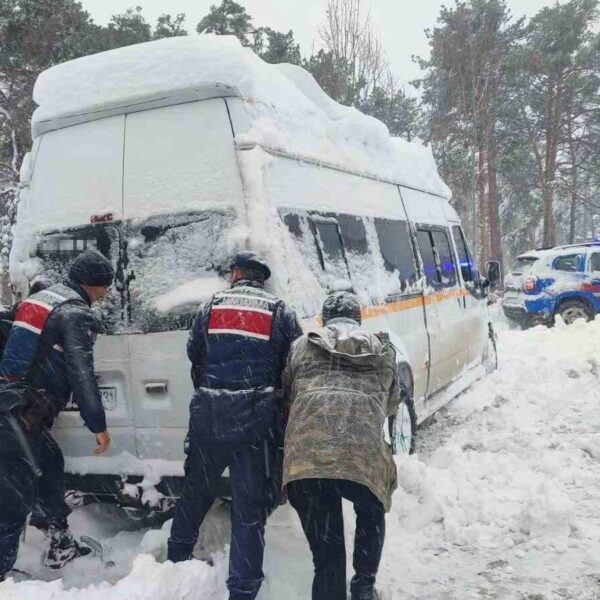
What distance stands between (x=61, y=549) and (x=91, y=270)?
1.67 m

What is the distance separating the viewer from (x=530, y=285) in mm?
14227

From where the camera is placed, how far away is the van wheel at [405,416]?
201 inches

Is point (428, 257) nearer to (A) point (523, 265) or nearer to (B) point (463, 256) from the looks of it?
(B) point (463, 256)

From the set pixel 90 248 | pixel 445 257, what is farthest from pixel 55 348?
pixel 445 257

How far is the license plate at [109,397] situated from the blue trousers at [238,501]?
725 mm

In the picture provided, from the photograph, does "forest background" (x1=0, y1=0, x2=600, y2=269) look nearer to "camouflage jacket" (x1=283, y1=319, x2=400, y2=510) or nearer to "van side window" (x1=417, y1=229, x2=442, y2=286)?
"van side window" (x1=417, y1=229, x2=442, y2=286)

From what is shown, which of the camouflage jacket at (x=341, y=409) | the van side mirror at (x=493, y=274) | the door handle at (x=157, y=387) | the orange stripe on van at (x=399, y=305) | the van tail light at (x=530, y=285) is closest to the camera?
the camouflage jacket at (x=341, y=409)

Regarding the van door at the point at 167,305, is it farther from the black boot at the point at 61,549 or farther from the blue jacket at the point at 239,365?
the black boot at the point at 61,549

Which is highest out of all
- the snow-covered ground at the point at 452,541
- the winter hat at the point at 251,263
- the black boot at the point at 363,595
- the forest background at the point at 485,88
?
the forest background at the point at 485,88

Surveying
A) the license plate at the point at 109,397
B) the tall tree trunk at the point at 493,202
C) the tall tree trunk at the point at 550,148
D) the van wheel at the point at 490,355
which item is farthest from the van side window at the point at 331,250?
the tall tree trunk at the point at 550,148

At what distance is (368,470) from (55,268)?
97.4 inches

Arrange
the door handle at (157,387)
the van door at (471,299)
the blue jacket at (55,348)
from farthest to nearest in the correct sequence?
the van door at (471,299), the door handle at (157,387), the blue jacket at (55,348)

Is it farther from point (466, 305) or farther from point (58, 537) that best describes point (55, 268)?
point (466, 305)

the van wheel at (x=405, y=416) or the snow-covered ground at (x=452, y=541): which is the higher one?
the van wheel at (x=405, y=416)
